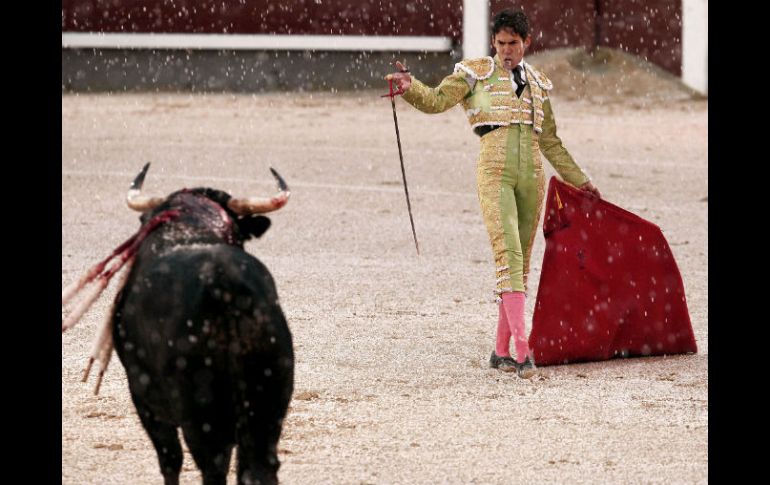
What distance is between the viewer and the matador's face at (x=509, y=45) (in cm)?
491

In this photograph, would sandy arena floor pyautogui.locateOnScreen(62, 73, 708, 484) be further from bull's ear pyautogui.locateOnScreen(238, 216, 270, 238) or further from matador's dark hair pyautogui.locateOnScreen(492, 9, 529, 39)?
matador's dark hair pyautogui.locateOnScreen(492, 9, 529, 39)

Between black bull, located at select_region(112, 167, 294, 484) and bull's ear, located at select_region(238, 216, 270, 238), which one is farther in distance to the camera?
bull's ear, located at select_region(238, 216, 270, 238)

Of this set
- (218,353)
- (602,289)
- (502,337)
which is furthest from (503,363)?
(218,353)

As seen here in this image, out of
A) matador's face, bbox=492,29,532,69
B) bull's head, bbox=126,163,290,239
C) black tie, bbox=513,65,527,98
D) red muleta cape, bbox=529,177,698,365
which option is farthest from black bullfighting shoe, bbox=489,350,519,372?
bull's head, bbox=126,163,290,239

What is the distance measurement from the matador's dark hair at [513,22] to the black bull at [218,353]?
1947 mm

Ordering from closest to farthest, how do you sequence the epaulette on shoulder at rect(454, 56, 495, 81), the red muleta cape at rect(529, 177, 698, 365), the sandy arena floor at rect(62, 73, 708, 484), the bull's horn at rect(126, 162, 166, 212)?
the bull's horn at rect(126, 162, 166, 212) → the sandy arena floor at rect(62, 73, 708, 484) → the epaulette on shoulder at rect(454, 56, 495, 81) → the red muleta cape at rect(529, 177, 698, 365)

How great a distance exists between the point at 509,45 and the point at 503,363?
1.05 meters

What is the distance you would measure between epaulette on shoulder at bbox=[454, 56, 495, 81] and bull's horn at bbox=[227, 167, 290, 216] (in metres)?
1.71

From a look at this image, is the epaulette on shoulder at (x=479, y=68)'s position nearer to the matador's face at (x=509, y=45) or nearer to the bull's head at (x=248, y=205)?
the matador's face at (x=509, y=45)

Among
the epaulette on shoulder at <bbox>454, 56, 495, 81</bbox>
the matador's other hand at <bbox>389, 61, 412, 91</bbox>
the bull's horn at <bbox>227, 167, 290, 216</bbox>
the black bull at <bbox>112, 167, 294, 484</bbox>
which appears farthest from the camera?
the epaulette on shoulder at <bbox>454, 56, 495, 81</bbox>

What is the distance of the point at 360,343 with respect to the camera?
557 cm

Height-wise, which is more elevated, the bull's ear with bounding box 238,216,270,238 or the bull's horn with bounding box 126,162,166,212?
the bull's horn with bounding box 126,162,166,212

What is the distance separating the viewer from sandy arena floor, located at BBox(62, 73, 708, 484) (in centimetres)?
403

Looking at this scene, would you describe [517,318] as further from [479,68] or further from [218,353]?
[218,353]
